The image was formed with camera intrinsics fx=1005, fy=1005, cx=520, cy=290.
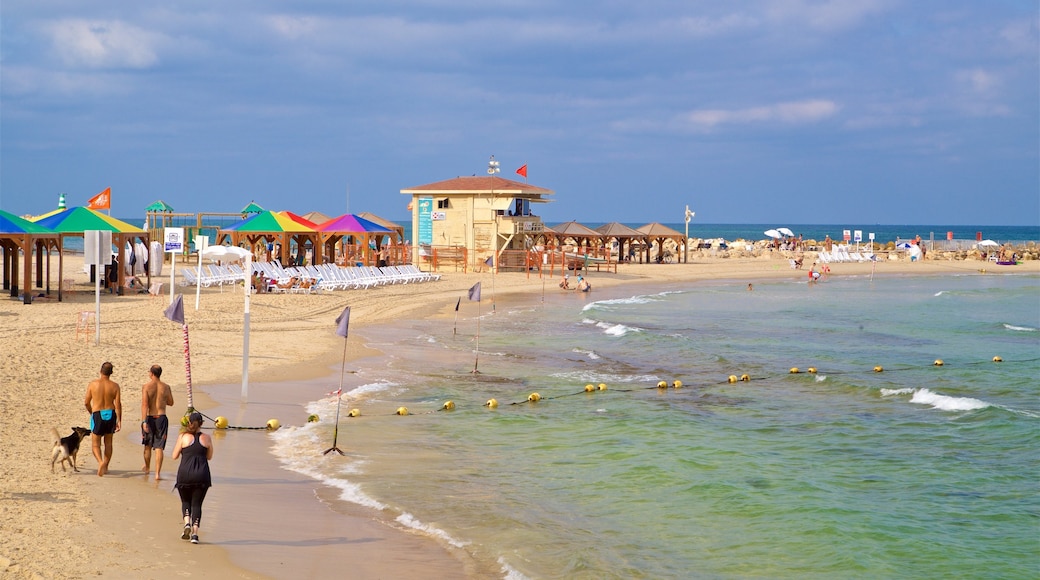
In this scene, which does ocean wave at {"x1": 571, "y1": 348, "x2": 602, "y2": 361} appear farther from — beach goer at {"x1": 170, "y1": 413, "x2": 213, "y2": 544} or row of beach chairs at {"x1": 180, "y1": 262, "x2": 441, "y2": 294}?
beach goer at {"x1": 170, "y1": 413, "x2": 213, "y2": 544}

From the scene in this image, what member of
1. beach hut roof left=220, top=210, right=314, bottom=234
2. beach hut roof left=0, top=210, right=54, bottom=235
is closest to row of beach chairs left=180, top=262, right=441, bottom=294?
beach hut roof left=220, top=210, right=314, bottom=234

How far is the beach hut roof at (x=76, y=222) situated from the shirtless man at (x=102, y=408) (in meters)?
16.0

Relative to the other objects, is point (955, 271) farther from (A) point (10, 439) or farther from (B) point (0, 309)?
(A) point (10, 439)

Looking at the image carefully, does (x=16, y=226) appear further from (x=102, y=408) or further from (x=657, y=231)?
(x=657, y=231)

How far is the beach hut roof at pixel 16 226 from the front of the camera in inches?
890

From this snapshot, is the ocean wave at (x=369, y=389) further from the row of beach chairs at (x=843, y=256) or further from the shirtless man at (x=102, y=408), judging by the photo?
the row of beach chairs at (x=843, y=256)

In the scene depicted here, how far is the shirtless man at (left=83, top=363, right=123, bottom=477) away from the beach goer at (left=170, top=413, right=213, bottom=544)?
1.81 metres

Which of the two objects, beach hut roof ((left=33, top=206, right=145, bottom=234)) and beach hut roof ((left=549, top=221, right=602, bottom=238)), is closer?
beach hut roof ((left=33, top=206, right=145, bottom=234))

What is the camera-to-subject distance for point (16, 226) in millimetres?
22703

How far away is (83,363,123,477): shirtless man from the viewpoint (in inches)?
371

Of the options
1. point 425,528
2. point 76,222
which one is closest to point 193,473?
point 425,528

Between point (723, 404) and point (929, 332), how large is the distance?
46.8 feet

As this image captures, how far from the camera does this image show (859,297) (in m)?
40.4

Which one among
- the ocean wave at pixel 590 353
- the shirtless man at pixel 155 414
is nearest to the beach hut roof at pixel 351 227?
the ocean wave at pixel 590 353
